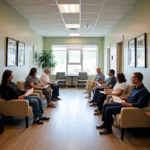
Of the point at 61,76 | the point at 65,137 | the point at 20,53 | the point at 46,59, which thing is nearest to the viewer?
the point at 65,137

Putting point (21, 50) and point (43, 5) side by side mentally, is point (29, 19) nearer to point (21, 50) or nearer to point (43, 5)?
point (21, 50)

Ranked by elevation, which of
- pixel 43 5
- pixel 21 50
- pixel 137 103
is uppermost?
pixel 43 5

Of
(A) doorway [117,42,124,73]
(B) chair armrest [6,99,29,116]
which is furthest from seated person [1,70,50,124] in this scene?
(A) doorway [117,42,124,73]

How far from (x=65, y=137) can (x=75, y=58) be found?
8.58 meters

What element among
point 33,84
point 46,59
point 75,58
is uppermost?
point 75,58

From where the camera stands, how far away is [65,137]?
11.9 ft

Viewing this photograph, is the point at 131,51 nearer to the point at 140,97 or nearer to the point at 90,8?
the point at 90,8

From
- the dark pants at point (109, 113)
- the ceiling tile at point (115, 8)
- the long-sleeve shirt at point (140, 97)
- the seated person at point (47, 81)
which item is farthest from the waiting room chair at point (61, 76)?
the long-sleeve shirt at point (140, 97)

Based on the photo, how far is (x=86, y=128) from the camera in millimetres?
4164

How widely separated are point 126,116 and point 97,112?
194 cm

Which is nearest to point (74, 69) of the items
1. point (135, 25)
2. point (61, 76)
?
point (61, 76)

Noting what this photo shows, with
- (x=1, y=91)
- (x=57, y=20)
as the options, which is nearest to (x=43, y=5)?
(x=57, y=20)

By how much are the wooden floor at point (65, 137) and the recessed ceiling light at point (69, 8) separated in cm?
297

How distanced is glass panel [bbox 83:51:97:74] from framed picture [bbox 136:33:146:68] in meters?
6.97
